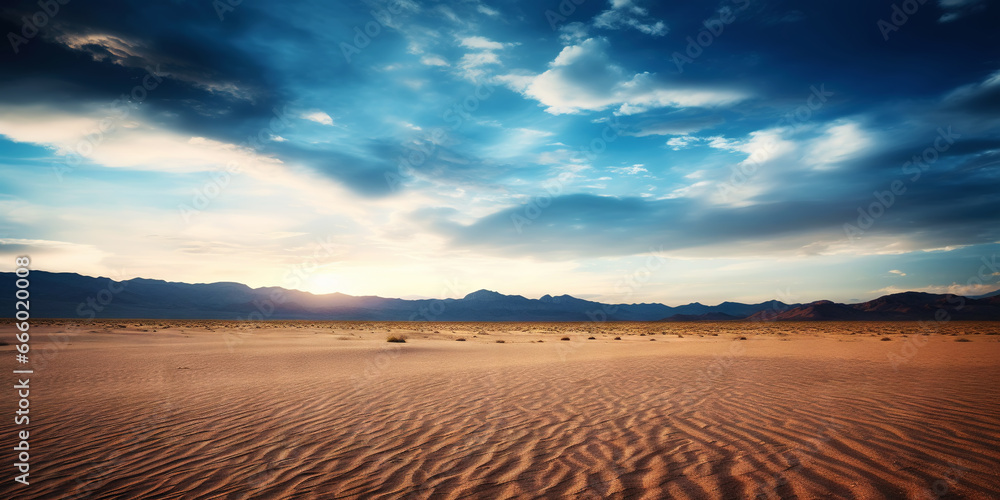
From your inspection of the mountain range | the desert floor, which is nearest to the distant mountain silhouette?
the mountain range

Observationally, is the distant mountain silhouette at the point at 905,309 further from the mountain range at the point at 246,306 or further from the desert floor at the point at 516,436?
the desert floor at the point at 516,436

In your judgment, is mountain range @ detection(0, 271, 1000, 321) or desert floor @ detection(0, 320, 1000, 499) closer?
desert floor @ detection(0, 320, 1000, 499)

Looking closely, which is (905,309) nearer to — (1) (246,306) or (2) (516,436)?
(2) (516,436)

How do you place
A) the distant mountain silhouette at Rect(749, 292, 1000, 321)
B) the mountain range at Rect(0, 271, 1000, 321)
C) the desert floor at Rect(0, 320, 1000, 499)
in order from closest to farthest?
the desert floor at Rect(0, 320, 1000, 499) → the distant mountain silhouette at Rect(749, 292, 1000, 321) → the mountain range at Rect(0, 271, 1000, 321)

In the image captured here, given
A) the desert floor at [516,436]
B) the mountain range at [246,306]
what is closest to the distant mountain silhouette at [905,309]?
the mountain range at [246,306]

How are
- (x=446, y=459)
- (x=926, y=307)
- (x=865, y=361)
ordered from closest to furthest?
1. (x=446, y=459)
2. (x=865, y=361)
3. (x=926, y=307)

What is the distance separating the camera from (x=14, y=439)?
560cm

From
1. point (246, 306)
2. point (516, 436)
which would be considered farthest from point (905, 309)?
point (246, 306)

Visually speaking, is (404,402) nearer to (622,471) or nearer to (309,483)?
(309,483)

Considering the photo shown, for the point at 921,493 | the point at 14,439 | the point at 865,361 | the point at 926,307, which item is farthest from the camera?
the point at 926,307

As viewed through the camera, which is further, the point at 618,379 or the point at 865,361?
the point at 865,361

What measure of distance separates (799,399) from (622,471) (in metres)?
5.23

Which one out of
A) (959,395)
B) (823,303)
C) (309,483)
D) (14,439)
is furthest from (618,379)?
(823,303)

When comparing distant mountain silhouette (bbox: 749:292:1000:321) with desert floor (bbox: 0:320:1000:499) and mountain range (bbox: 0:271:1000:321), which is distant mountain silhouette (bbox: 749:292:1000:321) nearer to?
mountain range (bbox: 0:271:1000:321)
